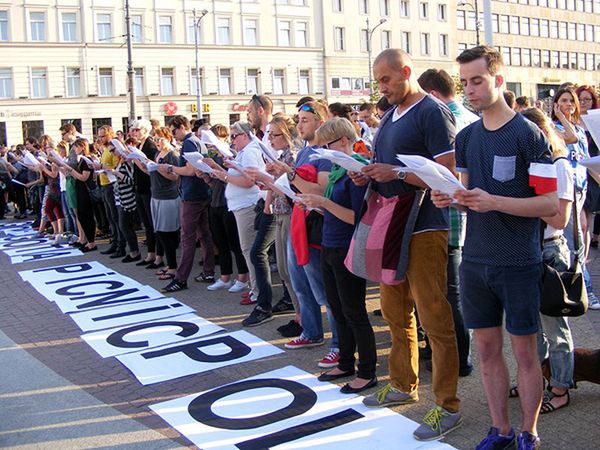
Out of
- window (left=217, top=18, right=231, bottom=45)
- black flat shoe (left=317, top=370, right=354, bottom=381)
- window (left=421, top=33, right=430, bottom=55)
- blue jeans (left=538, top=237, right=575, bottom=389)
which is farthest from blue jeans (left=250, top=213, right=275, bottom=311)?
window (left=421, top=33, right=430, bottom=55)

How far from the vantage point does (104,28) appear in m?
47.2

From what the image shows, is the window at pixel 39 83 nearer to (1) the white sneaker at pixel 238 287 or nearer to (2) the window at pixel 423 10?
(2) the window at pixel 423 10

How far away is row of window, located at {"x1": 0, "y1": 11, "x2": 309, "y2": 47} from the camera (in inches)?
1780

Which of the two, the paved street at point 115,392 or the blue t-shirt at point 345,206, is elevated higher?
the blue t-shirt at point 345,206

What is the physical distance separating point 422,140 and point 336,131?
0.96 m

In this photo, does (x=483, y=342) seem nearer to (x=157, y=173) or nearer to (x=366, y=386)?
(x=366, y=386)

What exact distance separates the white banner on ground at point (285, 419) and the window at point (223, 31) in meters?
49.2

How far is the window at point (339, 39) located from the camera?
57625mm

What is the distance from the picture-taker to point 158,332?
22.0 feet

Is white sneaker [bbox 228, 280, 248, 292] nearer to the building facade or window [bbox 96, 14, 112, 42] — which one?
the building facade

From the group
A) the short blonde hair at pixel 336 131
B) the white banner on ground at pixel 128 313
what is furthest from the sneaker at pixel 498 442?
the white banner on ground at pixel 128 313

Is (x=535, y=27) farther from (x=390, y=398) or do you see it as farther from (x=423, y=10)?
(x=390, y=398)

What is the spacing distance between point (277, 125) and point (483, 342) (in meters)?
3.22

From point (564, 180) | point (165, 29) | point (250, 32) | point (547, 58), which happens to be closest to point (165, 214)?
point (564, 180)
